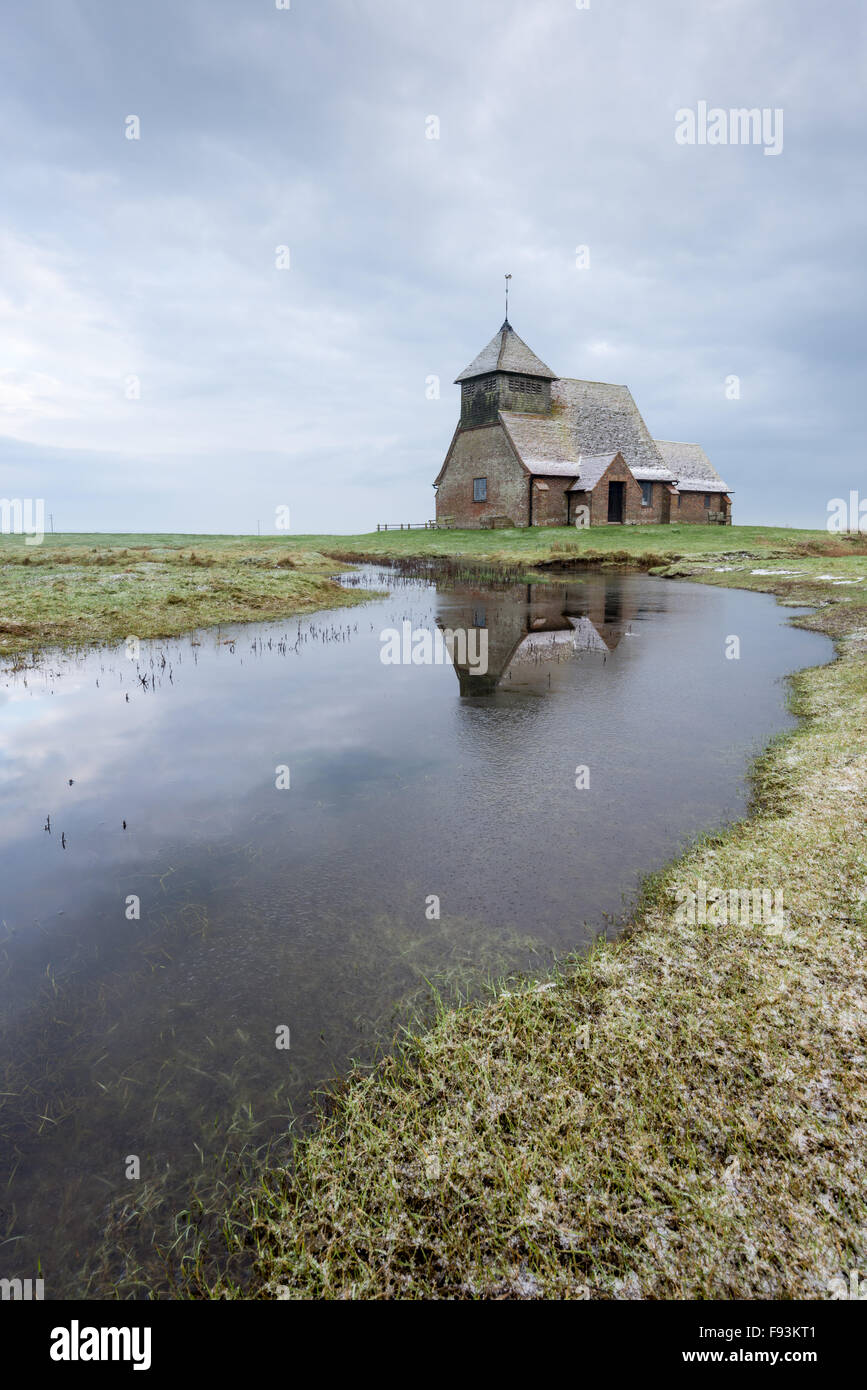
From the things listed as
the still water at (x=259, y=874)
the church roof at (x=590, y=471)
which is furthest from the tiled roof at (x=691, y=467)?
the still water at (x=259, y=874)

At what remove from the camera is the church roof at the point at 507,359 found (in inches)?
2255

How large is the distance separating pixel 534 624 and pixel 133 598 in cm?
1456

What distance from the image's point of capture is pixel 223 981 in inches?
194

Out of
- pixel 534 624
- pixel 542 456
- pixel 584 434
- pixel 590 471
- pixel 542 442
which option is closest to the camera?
pixel 534 624

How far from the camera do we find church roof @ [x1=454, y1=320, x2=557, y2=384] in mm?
57281

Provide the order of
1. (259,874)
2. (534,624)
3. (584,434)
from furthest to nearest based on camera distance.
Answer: (584,434), (534,624), (259,874)

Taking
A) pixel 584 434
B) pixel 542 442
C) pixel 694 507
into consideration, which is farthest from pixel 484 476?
pixel 694 507

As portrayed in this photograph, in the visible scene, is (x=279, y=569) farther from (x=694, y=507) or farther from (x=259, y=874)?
(x=694, y=507)

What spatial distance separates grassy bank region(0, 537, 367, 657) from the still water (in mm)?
6013

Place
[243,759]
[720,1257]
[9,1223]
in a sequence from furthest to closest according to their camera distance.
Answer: [243,759] < [9,1223] < [720,1257]

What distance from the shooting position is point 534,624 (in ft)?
69.9

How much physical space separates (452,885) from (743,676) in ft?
35.2

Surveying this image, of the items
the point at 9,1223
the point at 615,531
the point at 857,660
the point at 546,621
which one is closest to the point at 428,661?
the point at 546,621
